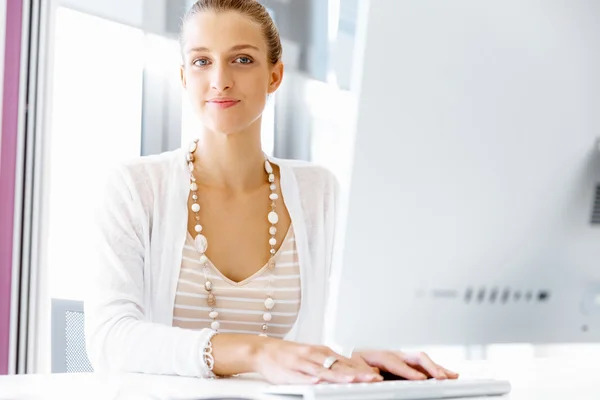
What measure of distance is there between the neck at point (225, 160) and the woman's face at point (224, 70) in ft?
0.08

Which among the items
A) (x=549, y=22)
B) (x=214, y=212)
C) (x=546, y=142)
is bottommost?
(x=214, y=212)

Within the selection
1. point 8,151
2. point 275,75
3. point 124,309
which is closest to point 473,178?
point 124,309

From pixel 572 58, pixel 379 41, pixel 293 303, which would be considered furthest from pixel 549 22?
pixel 293 303

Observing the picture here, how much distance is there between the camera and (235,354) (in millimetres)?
1159

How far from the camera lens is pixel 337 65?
3.35 m

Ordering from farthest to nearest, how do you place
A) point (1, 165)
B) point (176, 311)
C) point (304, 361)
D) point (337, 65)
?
point (337, 65) < point (1, 165) < point (176, 311) < point (304, 361)

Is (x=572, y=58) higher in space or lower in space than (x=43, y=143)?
higher

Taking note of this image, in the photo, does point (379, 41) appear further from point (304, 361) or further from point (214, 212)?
point (214, 212)

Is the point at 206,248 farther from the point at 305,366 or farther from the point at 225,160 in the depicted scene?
the point at 305,366

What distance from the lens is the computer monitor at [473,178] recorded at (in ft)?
2.35

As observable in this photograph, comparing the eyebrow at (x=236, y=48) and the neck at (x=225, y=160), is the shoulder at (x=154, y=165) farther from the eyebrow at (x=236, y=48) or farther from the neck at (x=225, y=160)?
the eyebrow at (x=236, y=48)

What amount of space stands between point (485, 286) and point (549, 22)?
26 centimetres

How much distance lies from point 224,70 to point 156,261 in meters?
0.43

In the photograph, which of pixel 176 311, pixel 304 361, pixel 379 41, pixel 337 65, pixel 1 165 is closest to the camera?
pixel 379 41
